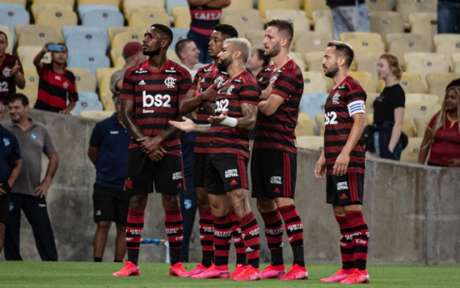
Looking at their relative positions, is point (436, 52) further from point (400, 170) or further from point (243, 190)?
point (243, 190)

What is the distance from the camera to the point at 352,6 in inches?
911

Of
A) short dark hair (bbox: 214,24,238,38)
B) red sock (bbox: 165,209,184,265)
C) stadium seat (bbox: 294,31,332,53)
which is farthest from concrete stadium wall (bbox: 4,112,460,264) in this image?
short dark hair (bbox: 214,24,238,38)

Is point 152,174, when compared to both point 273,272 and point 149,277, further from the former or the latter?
point 273,272

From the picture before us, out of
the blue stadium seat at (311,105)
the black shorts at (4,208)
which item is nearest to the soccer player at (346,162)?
the black shorts at (4,208)

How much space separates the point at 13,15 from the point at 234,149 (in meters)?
9.13

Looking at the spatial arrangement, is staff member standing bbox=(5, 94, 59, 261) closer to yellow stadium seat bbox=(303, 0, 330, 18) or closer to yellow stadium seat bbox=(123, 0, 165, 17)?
yellow stadium seat bbox=(123, 0, 165, 17)

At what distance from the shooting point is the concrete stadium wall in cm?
1947

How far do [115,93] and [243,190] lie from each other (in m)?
3.96

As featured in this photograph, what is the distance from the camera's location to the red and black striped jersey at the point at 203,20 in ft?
66.8

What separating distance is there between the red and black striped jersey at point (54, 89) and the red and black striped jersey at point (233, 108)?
5.51 metres

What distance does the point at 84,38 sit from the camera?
21859 mm

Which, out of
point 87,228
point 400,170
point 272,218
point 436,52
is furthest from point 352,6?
point 272,218

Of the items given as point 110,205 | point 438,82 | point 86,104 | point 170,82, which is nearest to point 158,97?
point 170,82

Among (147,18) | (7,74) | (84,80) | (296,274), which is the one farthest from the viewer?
(147,18)
